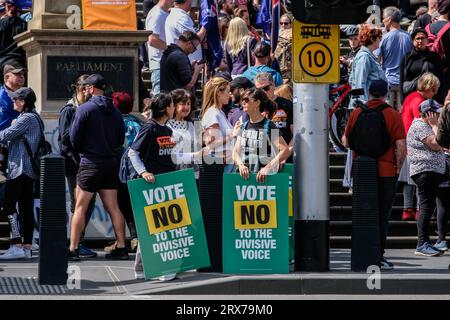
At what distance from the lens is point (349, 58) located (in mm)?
20656

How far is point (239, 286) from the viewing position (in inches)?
533

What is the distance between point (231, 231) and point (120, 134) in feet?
6.85

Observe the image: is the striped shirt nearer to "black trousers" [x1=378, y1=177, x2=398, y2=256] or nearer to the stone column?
the stone column

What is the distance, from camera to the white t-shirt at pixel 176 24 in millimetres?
18688

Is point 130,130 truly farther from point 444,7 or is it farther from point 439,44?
point 444,7

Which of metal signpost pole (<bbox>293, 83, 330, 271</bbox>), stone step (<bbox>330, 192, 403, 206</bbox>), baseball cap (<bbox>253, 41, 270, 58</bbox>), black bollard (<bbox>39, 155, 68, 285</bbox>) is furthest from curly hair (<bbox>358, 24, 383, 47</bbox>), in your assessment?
black bollard (<bbox>39, 155, 68, 285</bbox>)

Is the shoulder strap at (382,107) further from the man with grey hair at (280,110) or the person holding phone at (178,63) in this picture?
the person holding phone at (178,63)

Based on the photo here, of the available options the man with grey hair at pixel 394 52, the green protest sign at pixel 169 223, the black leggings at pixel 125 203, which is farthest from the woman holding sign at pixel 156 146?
the man with grey hair at pixel 394 52

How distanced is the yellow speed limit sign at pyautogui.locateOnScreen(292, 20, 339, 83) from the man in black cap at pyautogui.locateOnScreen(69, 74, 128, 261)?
7.56 ft

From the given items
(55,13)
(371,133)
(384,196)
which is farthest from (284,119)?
(55,13)

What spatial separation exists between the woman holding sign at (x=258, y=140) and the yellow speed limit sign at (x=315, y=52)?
50 cm

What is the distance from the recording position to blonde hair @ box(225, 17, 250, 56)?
18.5m

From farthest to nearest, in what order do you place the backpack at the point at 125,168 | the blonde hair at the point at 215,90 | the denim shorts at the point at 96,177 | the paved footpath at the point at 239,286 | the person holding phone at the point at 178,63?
the person holding phone at the point at 178,63
the blonde hair at the point at 215,90
the denim shorts at the point at 96,177
the backpack at the point at 125,168
the paved footpath at the point at 239,286

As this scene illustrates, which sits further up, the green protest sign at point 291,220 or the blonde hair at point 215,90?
the blonde hair at point 215,90
